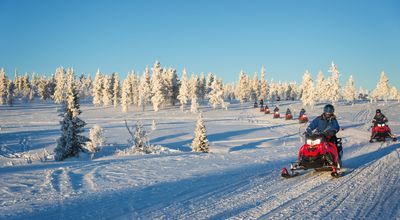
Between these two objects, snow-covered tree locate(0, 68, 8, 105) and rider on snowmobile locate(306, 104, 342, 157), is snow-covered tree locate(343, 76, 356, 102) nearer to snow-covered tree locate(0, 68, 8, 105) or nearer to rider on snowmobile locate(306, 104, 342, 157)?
snow-covered tree locate(0, 68, 8, 105)

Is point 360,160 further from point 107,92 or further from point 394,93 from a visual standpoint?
point 394,93

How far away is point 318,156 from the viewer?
9.70m

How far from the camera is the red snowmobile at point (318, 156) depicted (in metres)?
9.56

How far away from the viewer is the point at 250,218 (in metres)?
5.81

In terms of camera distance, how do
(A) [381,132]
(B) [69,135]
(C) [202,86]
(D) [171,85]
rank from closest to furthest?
(A) [381,132] → (B) [69,135] → (D) [171,85] → (C) [202,86]

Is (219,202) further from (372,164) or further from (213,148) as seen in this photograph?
(213,148)

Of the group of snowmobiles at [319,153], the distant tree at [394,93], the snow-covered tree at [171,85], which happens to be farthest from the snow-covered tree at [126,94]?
the distant tree at [394,93]

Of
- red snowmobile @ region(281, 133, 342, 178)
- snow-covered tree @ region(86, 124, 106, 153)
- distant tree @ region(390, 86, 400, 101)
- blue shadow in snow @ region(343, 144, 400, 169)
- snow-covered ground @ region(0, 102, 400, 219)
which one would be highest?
distant tree @ region(390, 86, 400, 101)

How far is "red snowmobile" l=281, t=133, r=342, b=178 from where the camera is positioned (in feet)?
31.4

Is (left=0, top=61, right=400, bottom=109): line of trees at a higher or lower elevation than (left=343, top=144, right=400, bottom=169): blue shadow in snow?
higher

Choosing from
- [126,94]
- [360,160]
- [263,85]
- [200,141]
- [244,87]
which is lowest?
[200,141]

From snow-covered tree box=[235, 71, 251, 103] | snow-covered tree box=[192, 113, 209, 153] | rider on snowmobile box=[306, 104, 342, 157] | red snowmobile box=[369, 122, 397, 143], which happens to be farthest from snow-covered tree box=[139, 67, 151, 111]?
rider on snowmobile box=[306, 104, 342, 157]

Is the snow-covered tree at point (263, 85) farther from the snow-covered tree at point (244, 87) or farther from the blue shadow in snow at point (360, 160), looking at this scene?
the blue shadow in snow at point (360, 160)

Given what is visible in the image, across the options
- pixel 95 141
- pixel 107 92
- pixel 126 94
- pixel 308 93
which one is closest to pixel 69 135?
pixel 95 141
